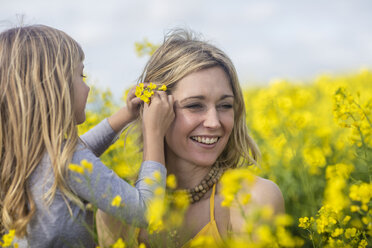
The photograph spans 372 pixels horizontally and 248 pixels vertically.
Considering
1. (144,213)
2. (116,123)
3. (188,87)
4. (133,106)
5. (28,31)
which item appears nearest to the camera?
(144,213)

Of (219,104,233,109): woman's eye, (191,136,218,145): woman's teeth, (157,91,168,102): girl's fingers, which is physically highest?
(157,91,168,102): girl's fingers

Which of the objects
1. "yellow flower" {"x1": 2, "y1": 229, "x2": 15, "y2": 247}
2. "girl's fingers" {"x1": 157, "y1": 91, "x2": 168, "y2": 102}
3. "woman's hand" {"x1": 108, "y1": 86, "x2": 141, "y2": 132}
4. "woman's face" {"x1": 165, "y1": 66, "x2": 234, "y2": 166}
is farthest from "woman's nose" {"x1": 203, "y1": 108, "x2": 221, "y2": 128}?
"yellow flower" {"x1": 2, "y1": 229, "x2": 15, "y2": 247}

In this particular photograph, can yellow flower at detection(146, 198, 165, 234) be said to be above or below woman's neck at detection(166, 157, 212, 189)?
above

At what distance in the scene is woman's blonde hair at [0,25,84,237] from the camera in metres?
1.73

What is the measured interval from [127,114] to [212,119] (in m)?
0.65

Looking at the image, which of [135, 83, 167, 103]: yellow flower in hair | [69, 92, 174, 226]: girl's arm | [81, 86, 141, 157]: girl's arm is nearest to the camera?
[69, 92, 174, 226]: girl's arm

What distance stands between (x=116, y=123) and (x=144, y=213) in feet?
3.27

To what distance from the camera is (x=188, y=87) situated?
2211 mm

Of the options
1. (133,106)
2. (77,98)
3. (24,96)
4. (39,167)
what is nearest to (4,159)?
(39,167)

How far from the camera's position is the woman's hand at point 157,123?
1.97m

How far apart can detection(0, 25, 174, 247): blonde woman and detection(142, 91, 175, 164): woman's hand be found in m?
0.03

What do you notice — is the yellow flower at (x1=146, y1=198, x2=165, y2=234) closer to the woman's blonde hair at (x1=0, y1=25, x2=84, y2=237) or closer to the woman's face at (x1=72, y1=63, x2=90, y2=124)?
Result: the woman's blonde hair at (x1=0, y1=25, x2=84, y2=237)

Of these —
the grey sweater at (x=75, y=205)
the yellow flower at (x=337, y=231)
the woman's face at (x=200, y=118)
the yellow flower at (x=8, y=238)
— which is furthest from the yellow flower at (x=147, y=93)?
the yellow flower at (x=337, y=231)

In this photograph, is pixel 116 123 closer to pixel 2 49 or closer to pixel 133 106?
pixel 133 106
